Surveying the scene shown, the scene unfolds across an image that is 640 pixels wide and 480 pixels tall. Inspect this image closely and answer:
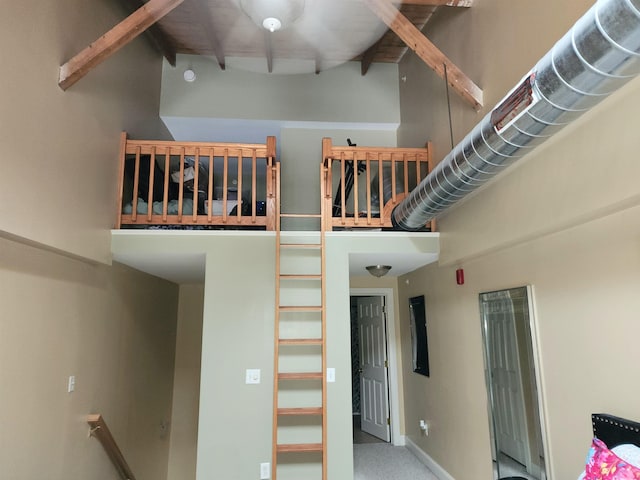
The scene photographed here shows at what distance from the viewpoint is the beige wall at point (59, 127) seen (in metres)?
2.30

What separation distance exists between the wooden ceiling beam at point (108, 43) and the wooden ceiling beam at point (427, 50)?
5.48ft

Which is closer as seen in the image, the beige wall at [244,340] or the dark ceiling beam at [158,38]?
the beige wall at [244,340]

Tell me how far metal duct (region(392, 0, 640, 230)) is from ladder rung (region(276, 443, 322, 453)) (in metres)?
2.38

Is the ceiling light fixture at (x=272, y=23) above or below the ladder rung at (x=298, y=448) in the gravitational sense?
above

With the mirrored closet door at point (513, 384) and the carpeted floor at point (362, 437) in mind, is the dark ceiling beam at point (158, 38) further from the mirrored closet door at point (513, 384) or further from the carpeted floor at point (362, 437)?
the carpeted floor at point (362, 437)

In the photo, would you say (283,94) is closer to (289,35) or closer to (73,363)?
(289,35)

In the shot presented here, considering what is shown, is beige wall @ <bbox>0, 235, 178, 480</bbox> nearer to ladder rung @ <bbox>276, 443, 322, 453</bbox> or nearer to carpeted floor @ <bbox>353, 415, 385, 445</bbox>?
ladder rung @ <bbox>276, 443, 322, 453</bbox>

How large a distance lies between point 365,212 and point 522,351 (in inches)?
80.8

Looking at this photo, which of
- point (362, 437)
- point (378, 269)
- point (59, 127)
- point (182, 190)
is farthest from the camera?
point (362, 437)

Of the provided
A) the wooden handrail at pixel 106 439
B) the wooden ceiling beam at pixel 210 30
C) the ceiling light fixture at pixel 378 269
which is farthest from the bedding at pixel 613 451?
the wooden ceiling beam at pixel 210 30

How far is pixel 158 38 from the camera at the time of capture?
4.75 meters

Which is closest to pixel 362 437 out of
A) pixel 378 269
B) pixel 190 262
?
pixel 378 269

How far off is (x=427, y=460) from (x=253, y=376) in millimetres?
2523

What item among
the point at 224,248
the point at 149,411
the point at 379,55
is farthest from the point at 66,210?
the point at 379,55
